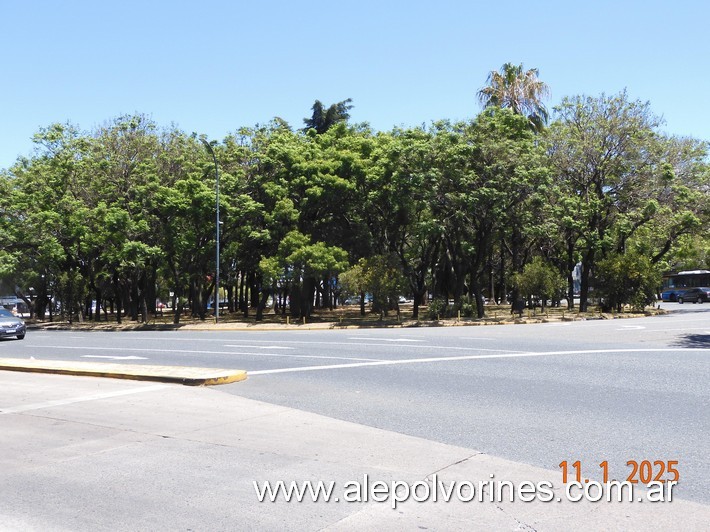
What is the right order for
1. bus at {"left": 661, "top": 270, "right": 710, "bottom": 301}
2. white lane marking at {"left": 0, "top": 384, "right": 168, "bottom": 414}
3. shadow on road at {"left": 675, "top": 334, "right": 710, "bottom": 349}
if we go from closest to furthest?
white lane marking at {"left": 0, "top": 384, "right": 168, "bottom": 414}, shadow on road at {"left": 675, "top": 334, "right": 710, "bottom": 349}, bus at {"left": 661, "top": 270, "right": 710, "bottom": 301}

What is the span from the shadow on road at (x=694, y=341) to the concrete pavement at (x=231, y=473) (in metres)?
13.9

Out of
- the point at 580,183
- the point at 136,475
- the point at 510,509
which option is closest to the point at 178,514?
the point at 136,475

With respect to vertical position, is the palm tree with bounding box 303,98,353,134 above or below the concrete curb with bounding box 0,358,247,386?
above

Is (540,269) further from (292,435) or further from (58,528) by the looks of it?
(58,528)

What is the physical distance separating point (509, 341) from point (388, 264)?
17.2 meters

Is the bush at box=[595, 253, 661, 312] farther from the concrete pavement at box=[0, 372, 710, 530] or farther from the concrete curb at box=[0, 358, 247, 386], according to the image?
the concrete pavement at box=[0, 372, 710, 530]

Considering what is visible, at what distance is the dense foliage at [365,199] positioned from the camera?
3562 cm

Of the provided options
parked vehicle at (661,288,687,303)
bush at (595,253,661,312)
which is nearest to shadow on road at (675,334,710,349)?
bush at (595,253,661,312)

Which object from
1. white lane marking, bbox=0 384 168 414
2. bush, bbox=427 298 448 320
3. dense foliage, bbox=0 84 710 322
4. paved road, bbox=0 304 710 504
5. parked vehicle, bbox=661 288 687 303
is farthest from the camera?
parked vehicle, bbox=661 288 687 303

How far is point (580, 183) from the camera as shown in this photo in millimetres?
40438

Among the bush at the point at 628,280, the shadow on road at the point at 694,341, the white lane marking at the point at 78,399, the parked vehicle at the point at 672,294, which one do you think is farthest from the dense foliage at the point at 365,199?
the white lane marking at the point at 78,399

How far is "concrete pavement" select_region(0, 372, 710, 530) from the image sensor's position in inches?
207

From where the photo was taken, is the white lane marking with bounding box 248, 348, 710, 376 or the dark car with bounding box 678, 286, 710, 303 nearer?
the white lane marking with bounding box 248, 348, 710, 376

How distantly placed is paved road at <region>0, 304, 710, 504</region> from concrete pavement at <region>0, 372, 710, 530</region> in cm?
67
